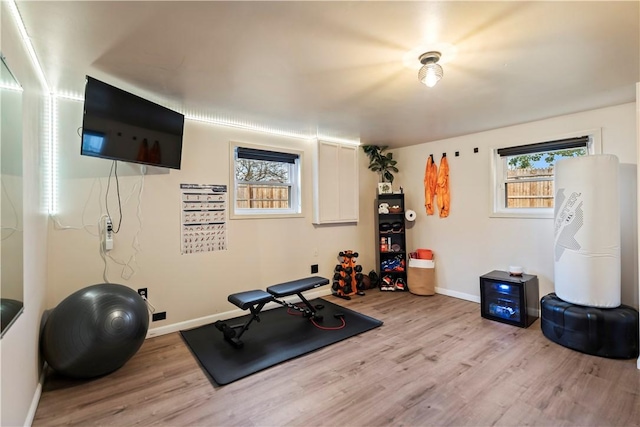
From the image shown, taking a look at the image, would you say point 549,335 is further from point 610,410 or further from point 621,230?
point 621,230

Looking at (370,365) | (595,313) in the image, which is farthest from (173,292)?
(595,313)

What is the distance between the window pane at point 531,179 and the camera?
3.54 meters

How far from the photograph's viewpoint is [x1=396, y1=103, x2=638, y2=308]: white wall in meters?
2.91

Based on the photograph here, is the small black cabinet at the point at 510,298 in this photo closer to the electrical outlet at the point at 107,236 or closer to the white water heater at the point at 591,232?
the white water heater at the point at 591,232

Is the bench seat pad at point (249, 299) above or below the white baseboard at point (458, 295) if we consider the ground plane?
above

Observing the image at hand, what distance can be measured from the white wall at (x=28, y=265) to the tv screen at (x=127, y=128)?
0.31 metres

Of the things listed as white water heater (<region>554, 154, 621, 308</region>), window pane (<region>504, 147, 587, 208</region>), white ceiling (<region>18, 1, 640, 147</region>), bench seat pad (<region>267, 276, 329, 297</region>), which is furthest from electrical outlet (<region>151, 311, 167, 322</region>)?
window pane (<region>504, 147, 587, 208</region>)

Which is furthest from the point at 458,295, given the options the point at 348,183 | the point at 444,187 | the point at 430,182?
the point at 348,183

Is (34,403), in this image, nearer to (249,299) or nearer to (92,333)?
(92,333)

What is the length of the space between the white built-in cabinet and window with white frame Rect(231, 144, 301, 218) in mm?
308

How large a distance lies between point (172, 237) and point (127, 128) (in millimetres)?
1217

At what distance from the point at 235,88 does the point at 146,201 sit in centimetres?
152

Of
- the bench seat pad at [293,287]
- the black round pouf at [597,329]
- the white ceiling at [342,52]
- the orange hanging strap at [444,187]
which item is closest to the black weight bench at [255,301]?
the bench seat pad at [293,287]

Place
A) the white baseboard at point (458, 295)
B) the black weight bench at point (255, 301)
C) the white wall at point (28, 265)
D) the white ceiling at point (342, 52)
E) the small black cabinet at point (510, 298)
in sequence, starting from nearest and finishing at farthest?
the white wall at point (28, 265) → the white ceiling at point (342, 52) → the black weight bench at point (255, 301) → the small black cabinet at point (510, 298) → the white baseboard at point (458, 295)
